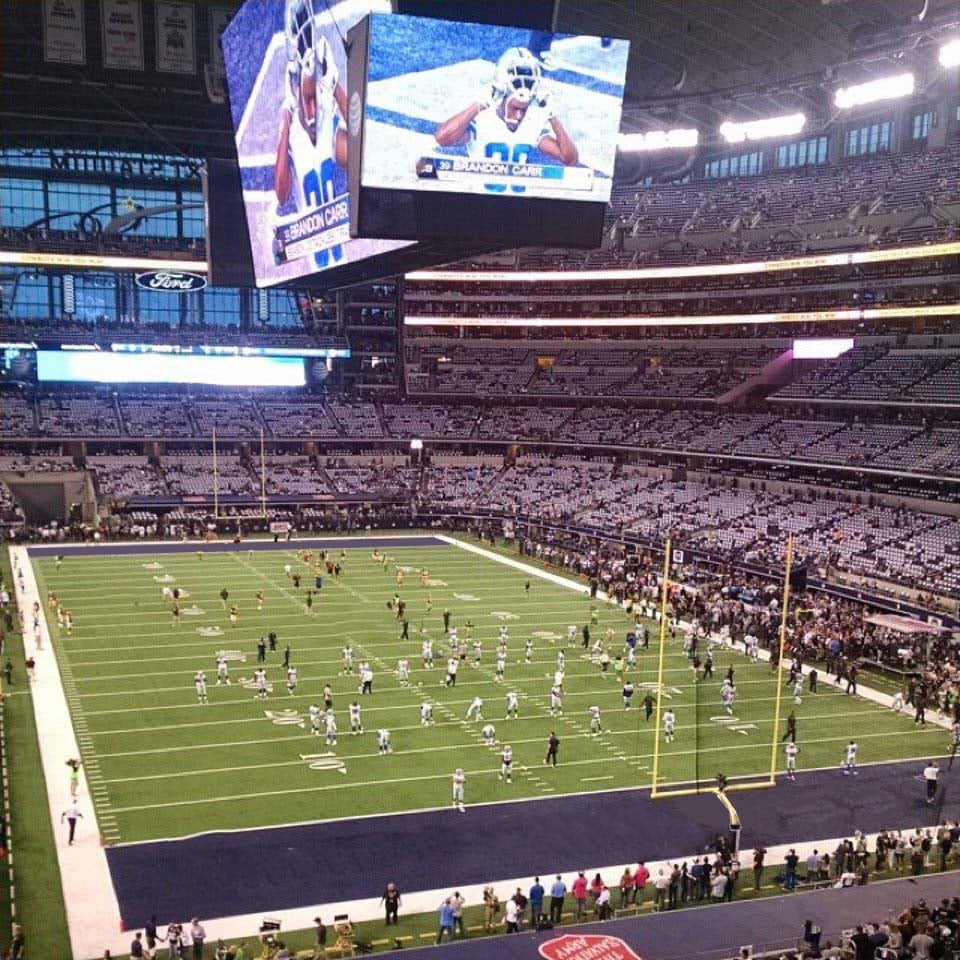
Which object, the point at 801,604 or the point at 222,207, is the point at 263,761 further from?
the point at 801,604

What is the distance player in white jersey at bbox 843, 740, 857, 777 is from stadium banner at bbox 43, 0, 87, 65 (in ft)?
116

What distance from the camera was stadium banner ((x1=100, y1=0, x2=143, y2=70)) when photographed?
3800 cm

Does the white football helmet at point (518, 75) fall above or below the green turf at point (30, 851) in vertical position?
above

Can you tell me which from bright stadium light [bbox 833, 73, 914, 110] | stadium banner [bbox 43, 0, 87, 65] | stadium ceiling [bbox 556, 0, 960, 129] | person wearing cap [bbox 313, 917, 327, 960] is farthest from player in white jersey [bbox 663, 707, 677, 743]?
bright stadium light [bbox 833, 73, 914, 110]

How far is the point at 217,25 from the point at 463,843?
30.6 metres

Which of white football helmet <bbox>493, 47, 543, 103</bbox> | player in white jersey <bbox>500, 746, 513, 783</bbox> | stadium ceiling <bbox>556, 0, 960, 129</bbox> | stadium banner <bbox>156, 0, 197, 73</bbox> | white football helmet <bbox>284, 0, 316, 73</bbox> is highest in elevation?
stadium ceiling <bbox>556, 0, 960, 129</bbox>

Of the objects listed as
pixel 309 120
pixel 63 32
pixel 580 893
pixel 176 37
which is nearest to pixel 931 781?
pixel 580 893

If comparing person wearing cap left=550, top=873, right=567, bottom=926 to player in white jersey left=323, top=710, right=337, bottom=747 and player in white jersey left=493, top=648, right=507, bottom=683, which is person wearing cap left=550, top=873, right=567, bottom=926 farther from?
player in white jersey left=493, top=648, right=507, bottom=683

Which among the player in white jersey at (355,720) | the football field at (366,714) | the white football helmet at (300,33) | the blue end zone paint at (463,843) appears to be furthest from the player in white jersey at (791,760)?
the white football helmet at (300,33)

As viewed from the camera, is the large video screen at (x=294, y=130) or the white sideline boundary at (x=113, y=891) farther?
the white sideline boundary at (x=113, y=891)

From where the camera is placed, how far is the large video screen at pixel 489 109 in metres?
13.8

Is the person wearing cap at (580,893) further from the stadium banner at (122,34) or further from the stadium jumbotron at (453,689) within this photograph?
the stadium banner at (122,34)

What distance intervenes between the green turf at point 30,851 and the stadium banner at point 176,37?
24.3 meters

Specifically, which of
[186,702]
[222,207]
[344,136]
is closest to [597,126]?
[344,136]
